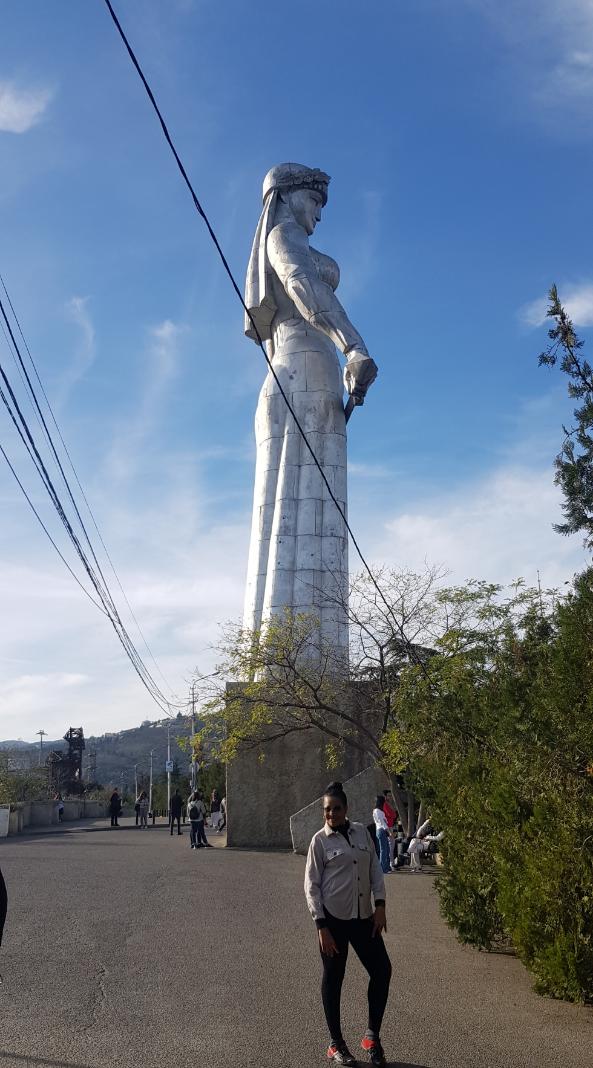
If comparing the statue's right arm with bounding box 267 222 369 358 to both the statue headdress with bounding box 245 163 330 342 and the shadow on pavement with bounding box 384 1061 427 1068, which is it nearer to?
the statue headdress with bounding box 245 163 330 342

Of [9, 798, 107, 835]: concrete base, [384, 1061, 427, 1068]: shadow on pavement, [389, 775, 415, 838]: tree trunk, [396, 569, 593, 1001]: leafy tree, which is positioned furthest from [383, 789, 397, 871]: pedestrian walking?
[9, 798, 107, 835]: concrete base

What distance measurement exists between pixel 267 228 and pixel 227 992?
2043 centimetres

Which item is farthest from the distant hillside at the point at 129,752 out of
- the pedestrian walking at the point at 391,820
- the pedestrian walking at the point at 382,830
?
the pedestrian walking at the point at 382,830

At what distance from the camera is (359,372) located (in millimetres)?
21156

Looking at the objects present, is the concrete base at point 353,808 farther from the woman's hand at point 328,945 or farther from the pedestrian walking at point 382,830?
the woman's hand at point 328,945

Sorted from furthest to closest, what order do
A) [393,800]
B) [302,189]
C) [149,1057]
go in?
[302,189] → [393,800] → [149,1057]

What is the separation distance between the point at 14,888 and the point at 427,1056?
28.9 ft

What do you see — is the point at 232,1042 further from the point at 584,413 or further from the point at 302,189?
the point at 302,189

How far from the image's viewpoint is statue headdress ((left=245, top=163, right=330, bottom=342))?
79.3 feet

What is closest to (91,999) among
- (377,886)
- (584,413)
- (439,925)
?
(377,886)

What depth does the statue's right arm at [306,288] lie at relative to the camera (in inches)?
864

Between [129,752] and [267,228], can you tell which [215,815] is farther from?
[129,752]

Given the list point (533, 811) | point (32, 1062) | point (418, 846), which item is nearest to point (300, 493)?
point (418, 846)

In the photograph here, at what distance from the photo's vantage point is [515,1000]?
21.9 feet
